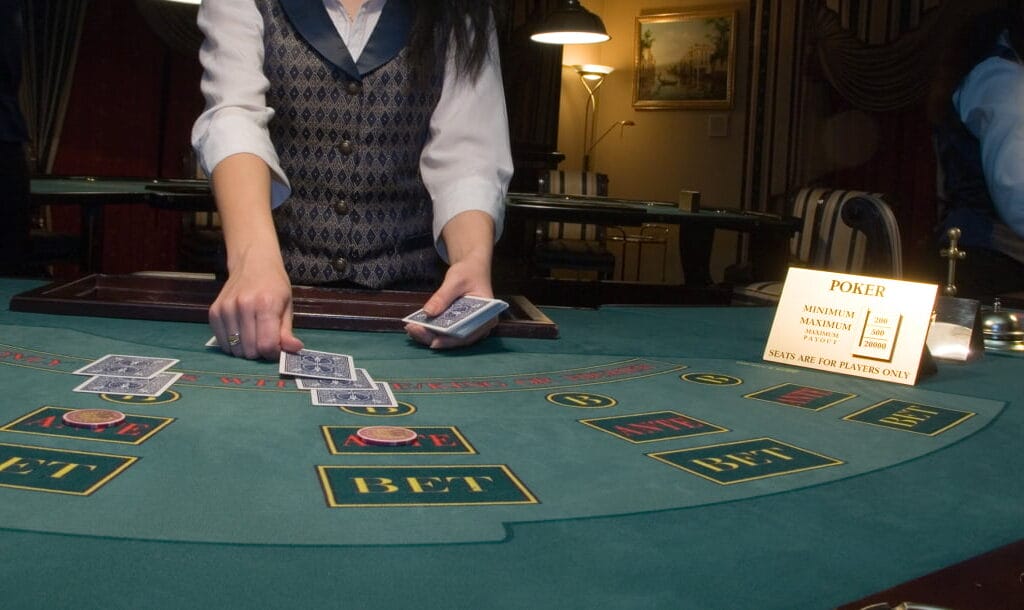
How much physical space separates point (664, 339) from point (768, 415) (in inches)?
19.9

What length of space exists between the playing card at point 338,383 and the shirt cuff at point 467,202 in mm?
619

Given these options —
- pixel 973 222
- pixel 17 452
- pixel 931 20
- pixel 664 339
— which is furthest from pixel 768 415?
pixel 931 20

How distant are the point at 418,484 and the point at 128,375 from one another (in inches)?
18.6

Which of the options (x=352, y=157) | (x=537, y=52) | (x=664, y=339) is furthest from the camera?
(x=537, y=52)

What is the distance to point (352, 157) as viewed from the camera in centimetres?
182

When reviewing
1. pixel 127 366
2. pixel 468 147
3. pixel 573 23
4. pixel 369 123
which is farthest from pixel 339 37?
pixel 573 23

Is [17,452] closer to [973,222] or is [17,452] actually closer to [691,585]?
[691,585]

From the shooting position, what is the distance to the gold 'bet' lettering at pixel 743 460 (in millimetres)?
943

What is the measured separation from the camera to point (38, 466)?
2.70ft

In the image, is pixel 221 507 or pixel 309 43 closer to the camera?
pixel 221 507

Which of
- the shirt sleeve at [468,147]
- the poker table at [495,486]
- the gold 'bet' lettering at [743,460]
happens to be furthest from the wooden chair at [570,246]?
the gold 'bet' lettering at [743,460]

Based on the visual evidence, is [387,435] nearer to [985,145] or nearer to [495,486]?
→ [495,486]

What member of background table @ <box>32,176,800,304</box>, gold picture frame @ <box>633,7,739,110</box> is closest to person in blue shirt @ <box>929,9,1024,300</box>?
background table @ <box>32,176,800,304</box>

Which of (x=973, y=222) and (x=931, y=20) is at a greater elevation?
(x=931, y=20)
